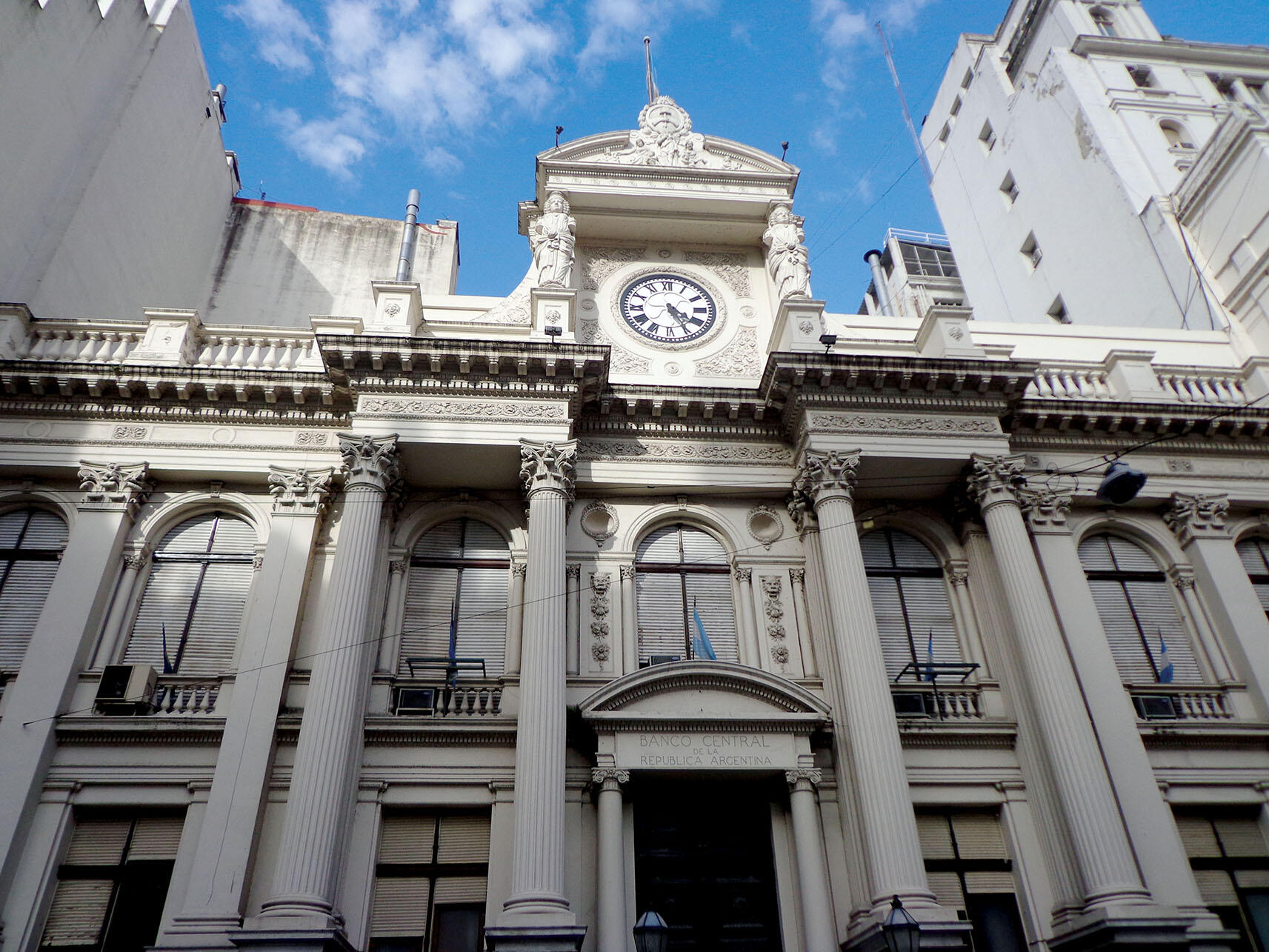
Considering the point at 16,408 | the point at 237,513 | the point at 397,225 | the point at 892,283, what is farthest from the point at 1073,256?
the point at 16,408

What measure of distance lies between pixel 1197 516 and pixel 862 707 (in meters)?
8.19

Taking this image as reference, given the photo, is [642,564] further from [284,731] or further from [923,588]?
[284,731]

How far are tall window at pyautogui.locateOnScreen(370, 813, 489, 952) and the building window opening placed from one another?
251 inches

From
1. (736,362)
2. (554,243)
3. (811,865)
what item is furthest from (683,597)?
(554,243)

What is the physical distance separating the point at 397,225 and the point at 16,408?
1392 cm

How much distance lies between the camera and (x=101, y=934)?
1233cm

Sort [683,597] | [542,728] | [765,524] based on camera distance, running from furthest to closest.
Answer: [765,524], [683,597], [542,728]

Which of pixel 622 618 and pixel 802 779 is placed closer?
pixel 802 779

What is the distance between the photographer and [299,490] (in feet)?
50.8

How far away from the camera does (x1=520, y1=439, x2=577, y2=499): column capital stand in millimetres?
15055

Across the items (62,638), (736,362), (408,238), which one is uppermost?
(408,238)

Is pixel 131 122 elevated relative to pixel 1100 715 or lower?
elevated

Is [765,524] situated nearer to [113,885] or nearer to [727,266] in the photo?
[727,266]

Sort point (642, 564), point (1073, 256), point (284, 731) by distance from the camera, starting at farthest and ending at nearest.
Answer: point (1073, 256) → point (642, 564) → point (284, 731)
